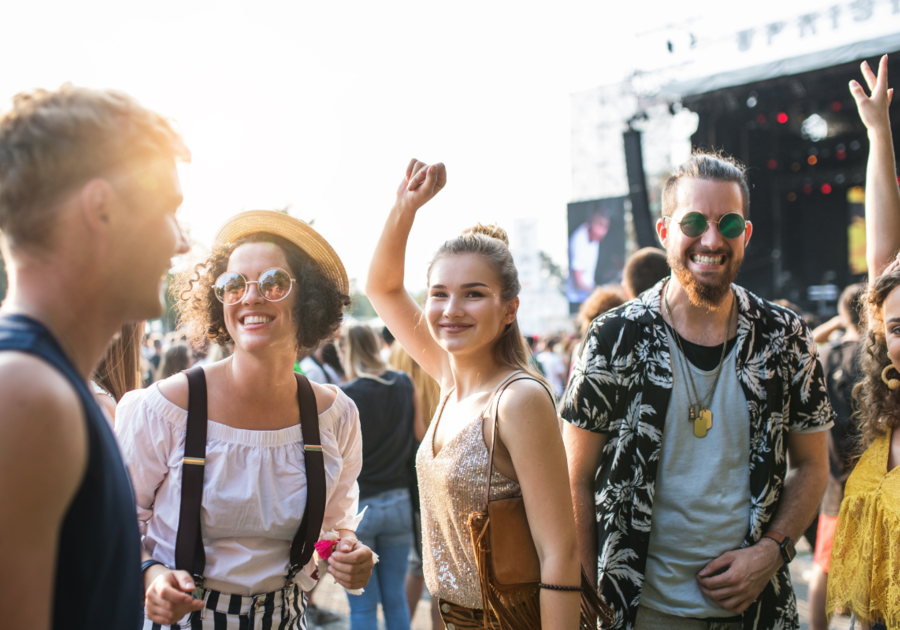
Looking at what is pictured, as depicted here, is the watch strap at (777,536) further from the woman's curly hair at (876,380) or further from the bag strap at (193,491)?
the bag strap at (193,491)

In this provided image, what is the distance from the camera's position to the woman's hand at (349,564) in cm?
185

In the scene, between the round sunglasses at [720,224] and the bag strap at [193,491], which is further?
the round sunglasses at [720,224]

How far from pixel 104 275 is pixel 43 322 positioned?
0.34 ft

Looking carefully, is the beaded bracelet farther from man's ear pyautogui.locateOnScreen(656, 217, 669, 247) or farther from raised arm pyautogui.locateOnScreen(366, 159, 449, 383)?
man's ear pyautogui.locateOnScreen(656, 217, 669, 247)

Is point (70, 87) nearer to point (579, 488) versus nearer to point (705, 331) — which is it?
point (579, 488)

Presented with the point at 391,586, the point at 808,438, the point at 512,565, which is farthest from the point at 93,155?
the point at 391,586

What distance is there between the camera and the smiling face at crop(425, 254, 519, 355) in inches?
77.4

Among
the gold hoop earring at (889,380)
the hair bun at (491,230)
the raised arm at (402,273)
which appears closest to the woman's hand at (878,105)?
the gold hoop earring at (889,380)

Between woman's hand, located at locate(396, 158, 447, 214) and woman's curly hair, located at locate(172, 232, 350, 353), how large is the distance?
0.43 m

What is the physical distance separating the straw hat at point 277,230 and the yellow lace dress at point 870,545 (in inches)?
80.7

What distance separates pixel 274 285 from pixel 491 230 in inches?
30.4

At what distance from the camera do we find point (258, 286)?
6.81ft

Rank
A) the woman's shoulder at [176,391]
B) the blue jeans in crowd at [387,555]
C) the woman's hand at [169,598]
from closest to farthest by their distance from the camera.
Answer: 1. the woman's hand at [169,598]
2. the woman's shoulder at [176,391]
3. the blue jeans in crowd at [387,555]

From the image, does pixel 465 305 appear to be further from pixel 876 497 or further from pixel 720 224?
pixel 876 497
